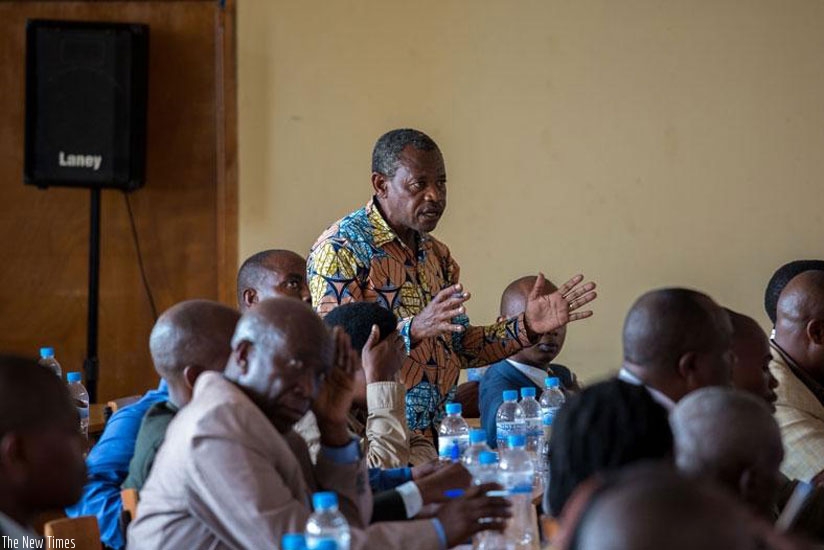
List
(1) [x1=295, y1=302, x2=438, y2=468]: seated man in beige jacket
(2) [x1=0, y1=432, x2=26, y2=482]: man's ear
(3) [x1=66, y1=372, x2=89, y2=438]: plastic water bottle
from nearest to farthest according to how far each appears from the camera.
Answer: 1. (2) [x1=0, y1=432, x2=26, y2=482]: man's ear
2. (1) [x1=295, y1=302, x2=438, y2=468]: seated man in beige jacket
3. (3) [x1=66, y1=372, x2=89, y2=438]: plastic water bottle

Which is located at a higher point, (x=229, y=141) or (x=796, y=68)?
(x=796, y=68)

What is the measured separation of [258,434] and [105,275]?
447cm

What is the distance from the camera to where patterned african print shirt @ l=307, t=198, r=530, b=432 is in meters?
3.91

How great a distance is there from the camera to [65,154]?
6.00 metres

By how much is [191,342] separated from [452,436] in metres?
1.10

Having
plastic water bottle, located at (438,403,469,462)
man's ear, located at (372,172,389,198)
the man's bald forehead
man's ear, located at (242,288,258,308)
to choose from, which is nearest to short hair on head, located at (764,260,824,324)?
the man's bald forehead

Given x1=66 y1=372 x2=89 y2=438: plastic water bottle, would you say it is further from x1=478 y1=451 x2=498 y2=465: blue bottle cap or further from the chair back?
x1=478 y1=451 x2=498 y2=465: blue bottle cap

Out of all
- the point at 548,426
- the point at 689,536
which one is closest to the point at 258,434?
the point at 689,536

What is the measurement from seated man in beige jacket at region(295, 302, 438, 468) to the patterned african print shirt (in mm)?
259

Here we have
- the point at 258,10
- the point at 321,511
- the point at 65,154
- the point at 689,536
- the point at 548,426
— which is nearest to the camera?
the point at 689,536

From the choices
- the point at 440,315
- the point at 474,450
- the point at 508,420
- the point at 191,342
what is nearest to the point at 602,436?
the point at 474,450

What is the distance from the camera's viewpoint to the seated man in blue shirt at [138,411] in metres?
2.95

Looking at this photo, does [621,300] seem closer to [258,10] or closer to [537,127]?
[537,127]

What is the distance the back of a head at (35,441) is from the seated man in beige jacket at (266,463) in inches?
11.2
